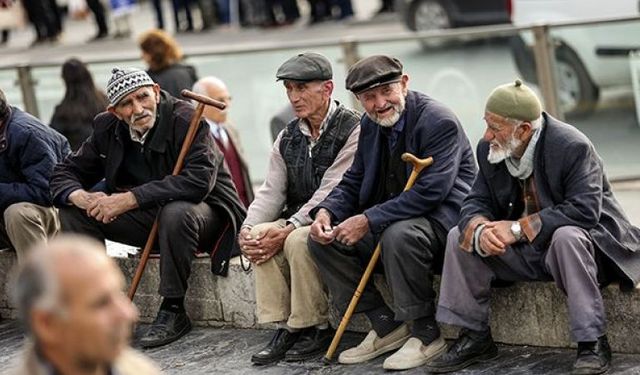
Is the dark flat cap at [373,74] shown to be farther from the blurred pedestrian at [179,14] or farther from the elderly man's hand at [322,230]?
the blurred pedestrian at [179,14]

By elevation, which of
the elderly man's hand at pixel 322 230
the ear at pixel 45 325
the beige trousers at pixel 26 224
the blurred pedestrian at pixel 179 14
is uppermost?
the ear at pixel 45 325

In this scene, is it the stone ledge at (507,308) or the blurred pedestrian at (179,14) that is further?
the blurred pedestrian at (179,14)

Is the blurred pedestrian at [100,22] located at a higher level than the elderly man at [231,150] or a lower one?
lower

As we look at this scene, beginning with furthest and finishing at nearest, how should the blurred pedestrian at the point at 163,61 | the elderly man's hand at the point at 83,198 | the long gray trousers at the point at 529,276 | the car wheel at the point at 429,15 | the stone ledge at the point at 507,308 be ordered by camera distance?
the car wheel at the point at 429,15
the blurred pedestrian at the point at 163,61
the elderly man's hand at the point at 83,198
the stone ledge at the point at 507,308
the long gray trousers at the point at 529,276

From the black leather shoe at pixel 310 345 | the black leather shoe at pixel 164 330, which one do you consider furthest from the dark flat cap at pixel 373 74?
the black leather shoe at pixel 164 330

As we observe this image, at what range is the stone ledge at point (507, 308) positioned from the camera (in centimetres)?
658

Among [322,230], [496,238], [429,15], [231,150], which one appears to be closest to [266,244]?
[322,230]

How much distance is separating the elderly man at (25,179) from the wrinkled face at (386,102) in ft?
6.93

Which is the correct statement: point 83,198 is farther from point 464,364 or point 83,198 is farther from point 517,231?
point 517,231

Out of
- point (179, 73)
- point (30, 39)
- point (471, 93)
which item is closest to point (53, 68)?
A: point (179, 73)

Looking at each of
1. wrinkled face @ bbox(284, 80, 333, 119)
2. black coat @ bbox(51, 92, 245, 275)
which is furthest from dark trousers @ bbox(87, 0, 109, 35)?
wrinkled face @ bbox(284, 80, 333, 119)

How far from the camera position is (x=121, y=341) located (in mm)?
3689

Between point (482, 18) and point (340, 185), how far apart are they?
10871mm

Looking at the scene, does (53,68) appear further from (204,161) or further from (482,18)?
(482,18)
